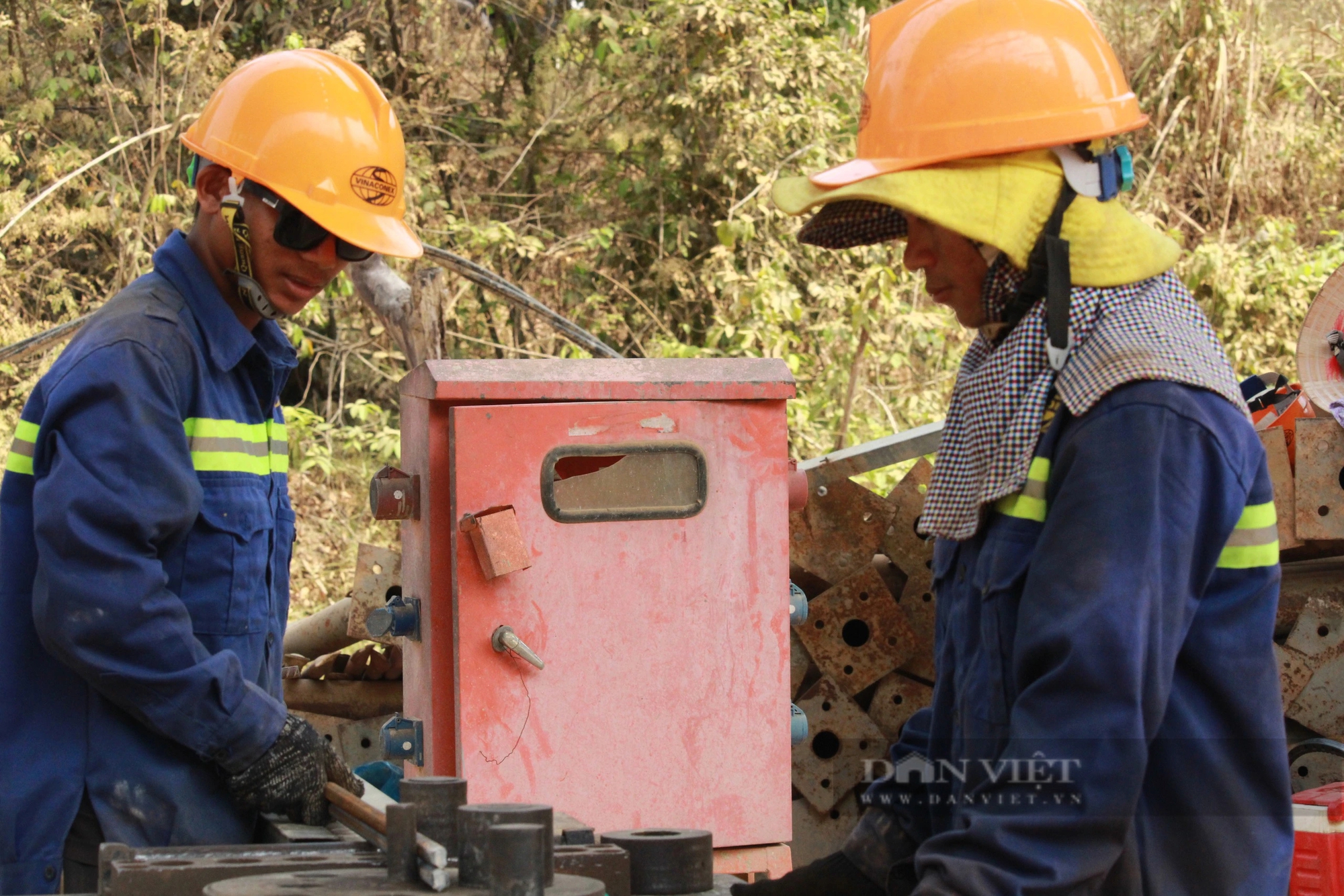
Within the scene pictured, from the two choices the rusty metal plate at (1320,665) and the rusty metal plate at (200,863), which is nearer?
the rusty metal plate at (200,863)

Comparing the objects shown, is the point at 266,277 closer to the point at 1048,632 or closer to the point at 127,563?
the point at 127,563

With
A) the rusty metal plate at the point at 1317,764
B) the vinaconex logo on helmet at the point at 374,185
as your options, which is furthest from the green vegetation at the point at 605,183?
the vinaconex logo on helmet at the point at 374,185

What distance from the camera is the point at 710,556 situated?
9.87ft

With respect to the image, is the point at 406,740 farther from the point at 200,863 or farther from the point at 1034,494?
the point at 1034,494

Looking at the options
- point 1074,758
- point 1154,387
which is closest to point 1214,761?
point 1074,758

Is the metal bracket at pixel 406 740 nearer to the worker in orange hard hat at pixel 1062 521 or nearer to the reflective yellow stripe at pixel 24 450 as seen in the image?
the reflective yellow stripe at pixel 24 450

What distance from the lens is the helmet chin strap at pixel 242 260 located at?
7.32ft

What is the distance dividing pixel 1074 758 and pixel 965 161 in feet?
2.36

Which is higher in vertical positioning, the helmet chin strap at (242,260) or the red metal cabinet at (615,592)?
the helmet chin strap at (242,260)

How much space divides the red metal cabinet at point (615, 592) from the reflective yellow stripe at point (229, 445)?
0.59 meters

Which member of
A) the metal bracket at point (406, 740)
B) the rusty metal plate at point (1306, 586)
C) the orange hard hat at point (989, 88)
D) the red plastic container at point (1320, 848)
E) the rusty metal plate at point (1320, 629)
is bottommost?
the red plastic container at point (1320, 848)

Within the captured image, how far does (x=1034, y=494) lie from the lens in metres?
1.54

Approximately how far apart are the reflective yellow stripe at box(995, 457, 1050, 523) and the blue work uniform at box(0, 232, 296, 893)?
111 cm

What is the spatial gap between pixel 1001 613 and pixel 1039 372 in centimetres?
28
